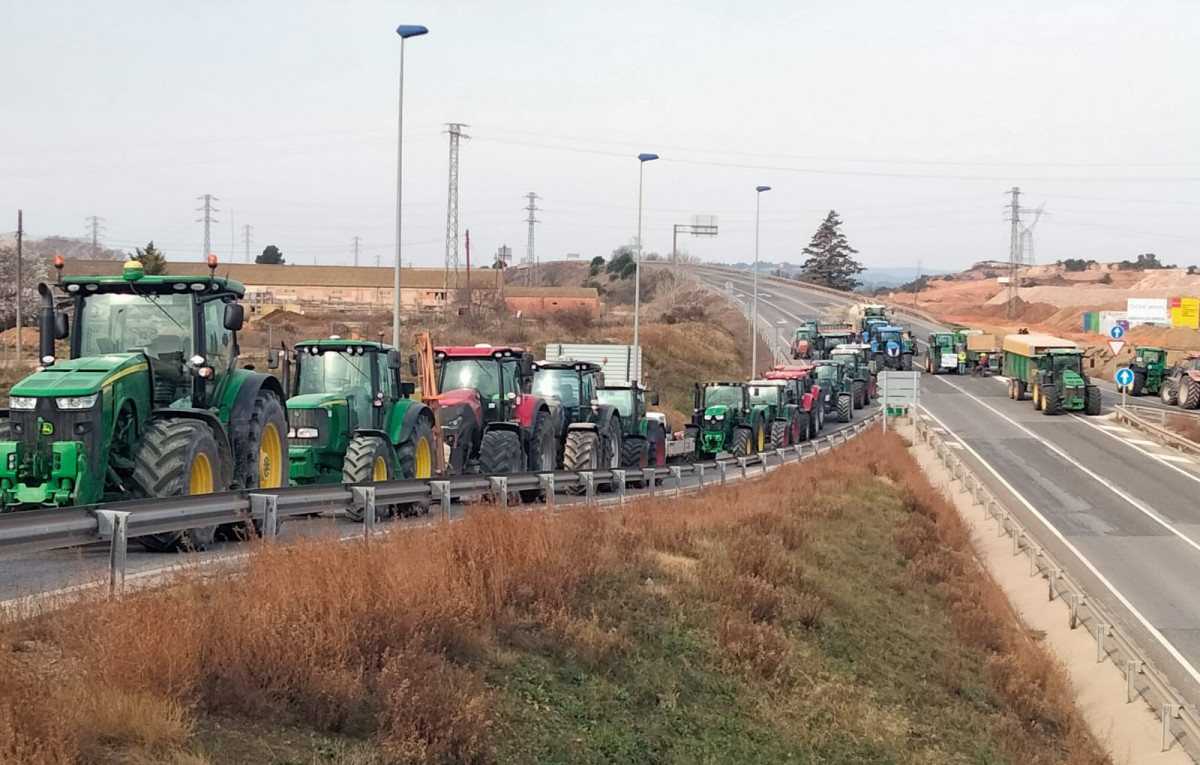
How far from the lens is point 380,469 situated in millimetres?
15750

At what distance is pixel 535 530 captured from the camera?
10.8 meters

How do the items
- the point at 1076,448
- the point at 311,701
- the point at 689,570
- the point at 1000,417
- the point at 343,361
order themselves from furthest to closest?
1. the point at 1000,417
2. the point at 1076,448
3. the point at 343,361
4. the point at 689,570
5. the point at 311,701

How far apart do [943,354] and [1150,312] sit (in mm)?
31798

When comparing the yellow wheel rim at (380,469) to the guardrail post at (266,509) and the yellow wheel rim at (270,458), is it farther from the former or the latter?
the guardrail post at (266,509)

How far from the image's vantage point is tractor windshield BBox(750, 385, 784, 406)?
132ft

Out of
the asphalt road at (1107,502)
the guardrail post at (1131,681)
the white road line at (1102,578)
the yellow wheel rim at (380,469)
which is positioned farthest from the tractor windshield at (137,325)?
the white road line at (1102,578)

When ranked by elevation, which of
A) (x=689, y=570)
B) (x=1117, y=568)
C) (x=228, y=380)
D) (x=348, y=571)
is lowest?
(x=1117, y=568)

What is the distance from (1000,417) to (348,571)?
1773 inches

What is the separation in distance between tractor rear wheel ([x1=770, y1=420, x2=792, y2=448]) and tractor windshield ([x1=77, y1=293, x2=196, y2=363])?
2853cm

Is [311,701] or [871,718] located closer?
[311,701]

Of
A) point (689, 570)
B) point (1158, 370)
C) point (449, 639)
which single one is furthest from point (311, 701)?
point (1158, 370)

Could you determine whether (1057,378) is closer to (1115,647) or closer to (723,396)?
(723,396)

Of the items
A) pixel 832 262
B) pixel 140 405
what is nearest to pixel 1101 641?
pixel 140 405

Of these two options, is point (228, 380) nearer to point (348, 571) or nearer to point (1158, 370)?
point (348, 571)
